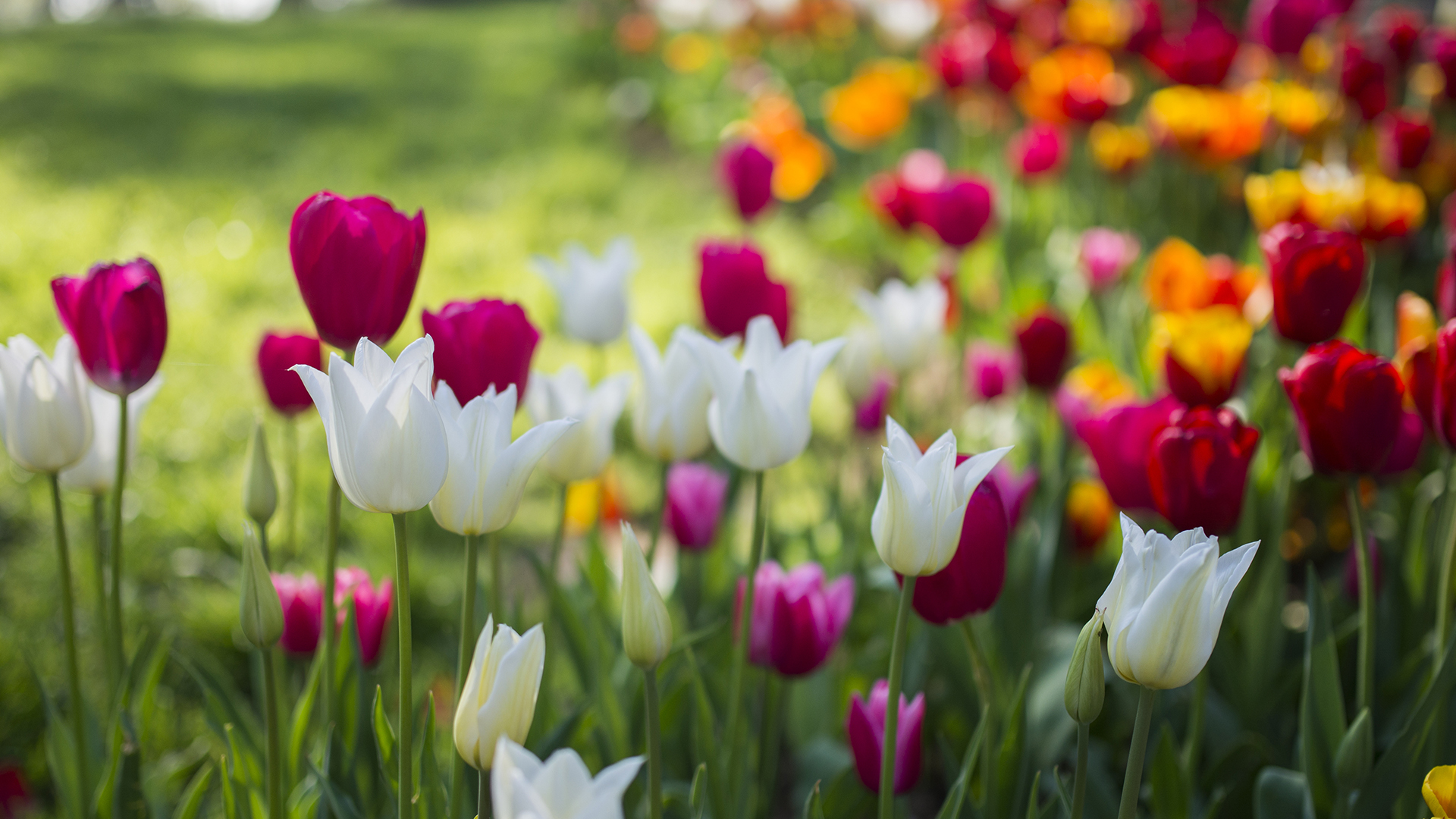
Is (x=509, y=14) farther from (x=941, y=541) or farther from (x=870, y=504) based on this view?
(x=941, y=541)

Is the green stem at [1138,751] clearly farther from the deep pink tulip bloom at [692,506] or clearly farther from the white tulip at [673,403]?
the deep pink tulip bloom at [692,506]

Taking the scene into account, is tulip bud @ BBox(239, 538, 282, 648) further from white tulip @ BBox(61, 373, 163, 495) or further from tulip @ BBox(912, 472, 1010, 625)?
tulip @ BBox(912, 472, 1010, 625)

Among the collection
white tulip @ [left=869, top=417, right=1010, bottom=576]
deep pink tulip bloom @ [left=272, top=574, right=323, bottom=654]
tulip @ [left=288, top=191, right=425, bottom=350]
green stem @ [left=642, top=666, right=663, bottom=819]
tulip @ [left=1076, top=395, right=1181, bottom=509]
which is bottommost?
deep pink tulip bloom @ [left=272, top=574, right=323, bottom=654]

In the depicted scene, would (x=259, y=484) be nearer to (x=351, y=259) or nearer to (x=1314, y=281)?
(x=351, y=259)

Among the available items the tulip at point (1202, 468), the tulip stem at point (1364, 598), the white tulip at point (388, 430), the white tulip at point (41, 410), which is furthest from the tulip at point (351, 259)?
the tulip stem at point (1364, 598)

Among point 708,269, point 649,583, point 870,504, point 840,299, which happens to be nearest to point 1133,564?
point 649,583

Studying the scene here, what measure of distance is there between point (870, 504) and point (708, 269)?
1.56ft

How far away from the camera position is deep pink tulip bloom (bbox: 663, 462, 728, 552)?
139 cm

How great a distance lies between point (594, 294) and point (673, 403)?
0.32 meters

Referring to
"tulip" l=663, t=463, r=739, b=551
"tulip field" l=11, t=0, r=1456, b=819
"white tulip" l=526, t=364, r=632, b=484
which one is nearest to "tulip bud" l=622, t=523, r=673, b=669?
"tulip field" l=11, t=0, r=1456, b=819

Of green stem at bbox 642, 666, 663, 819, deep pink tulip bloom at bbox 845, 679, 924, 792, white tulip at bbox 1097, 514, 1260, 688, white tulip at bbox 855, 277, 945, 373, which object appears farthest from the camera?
white tulip at bbox 855, 277, 945, 373

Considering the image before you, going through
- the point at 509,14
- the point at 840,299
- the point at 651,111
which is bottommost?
the point at 840,299

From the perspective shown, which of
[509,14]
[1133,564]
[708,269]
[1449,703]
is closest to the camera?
[1133,564]

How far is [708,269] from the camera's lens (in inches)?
56.0
